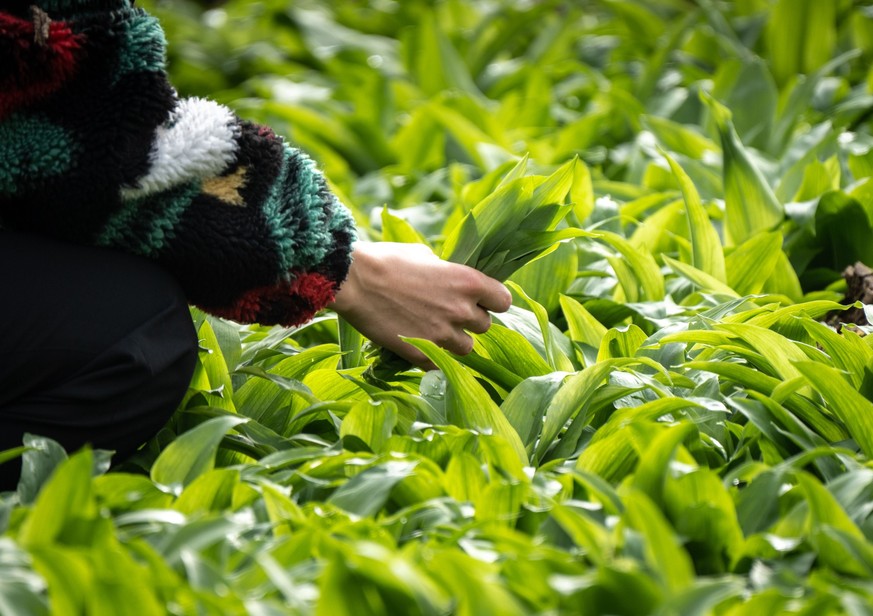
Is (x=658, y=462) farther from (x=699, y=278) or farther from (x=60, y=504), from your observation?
(x=699, y=278)

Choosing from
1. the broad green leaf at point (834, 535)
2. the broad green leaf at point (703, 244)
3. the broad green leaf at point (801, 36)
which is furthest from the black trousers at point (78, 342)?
the broad green leaf at point (801, 36)

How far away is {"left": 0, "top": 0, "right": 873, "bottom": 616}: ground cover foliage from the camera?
4.01 ft

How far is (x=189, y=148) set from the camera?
1568mm

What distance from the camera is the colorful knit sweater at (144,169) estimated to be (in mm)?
1521

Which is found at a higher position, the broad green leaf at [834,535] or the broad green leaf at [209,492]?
the broad green leaf at [834,535]

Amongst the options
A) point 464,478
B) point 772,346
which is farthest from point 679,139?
point 464,478

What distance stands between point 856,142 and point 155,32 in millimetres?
2221

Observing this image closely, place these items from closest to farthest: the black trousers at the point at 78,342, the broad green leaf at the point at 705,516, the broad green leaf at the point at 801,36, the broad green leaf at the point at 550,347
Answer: the broad green leaf at the point at 705,516, the black trousers at the point at 78,342, the broad green leaf at the point at 550,347, the broad green leaf at the point at 801,36

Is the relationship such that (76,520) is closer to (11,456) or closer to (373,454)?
(11,456)

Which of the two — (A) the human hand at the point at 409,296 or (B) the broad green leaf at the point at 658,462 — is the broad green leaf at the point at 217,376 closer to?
(A) the human hand at the point at 409,296

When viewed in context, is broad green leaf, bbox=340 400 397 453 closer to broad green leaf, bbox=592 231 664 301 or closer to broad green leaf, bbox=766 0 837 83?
broad green leaf, bbox=592 231 664 301

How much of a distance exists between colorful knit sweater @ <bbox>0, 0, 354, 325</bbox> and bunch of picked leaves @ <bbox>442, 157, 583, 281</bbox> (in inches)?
10.7

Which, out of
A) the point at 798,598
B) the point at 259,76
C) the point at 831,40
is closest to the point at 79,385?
the point at 798,598

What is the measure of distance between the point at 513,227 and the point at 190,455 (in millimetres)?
661
